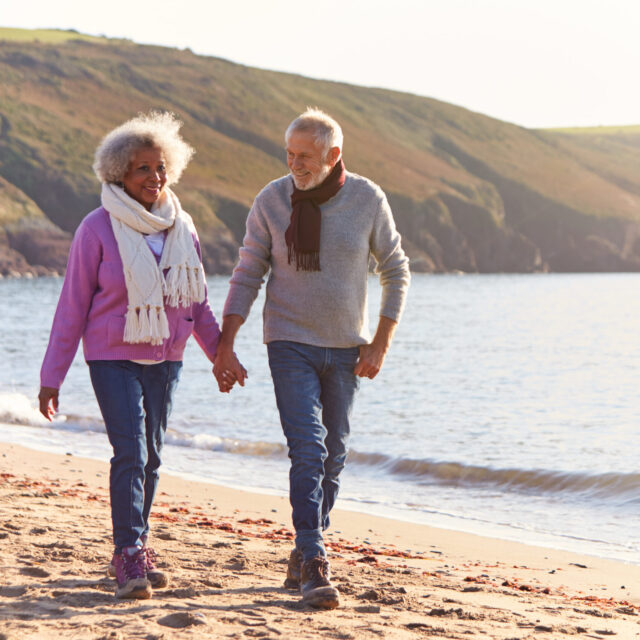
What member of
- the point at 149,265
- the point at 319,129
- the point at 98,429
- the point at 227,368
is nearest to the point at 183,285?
the point at 149,265

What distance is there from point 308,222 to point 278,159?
490ft

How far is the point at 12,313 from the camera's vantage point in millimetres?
48625

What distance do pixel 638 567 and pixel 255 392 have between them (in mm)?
13206

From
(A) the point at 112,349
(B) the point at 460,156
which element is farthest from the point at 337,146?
(B) the point at 460,156

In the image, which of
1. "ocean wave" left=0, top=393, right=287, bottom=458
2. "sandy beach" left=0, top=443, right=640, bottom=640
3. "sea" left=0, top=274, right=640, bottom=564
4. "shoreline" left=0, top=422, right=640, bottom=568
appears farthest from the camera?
"ocean wave" left=0, top=393, right=287, bottom=458

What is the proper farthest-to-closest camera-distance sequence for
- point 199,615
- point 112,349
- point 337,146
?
point 337,146
point 112,349
point 199,615

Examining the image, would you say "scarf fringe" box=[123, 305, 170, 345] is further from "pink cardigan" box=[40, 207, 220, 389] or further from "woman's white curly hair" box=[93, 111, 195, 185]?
"woman's white curly hair" box=[93, 111, 195, 185]

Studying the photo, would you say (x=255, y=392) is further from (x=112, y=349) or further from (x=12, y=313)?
(x=12, y=313)

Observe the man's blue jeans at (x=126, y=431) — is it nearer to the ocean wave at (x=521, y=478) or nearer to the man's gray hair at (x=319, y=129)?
the man's gray hair at (x=319, y=129)

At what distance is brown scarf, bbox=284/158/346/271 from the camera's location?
4.62m

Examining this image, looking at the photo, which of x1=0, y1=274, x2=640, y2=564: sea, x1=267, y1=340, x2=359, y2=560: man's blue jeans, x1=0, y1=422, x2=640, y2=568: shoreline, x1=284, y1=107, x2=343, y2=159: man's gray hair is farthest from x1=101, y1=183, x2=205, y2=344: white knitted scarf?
x1=0, y1=274, x2=640, y2=564: sea

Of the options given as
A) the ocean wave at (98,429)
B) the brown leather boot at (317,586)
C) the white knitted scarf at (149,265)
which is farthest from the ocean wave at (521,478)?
the white knitted scarf at (149,265)

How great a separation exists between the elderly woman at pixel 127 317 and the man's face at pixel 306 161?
2.03 feet

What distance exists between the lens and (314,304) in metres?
4.70
